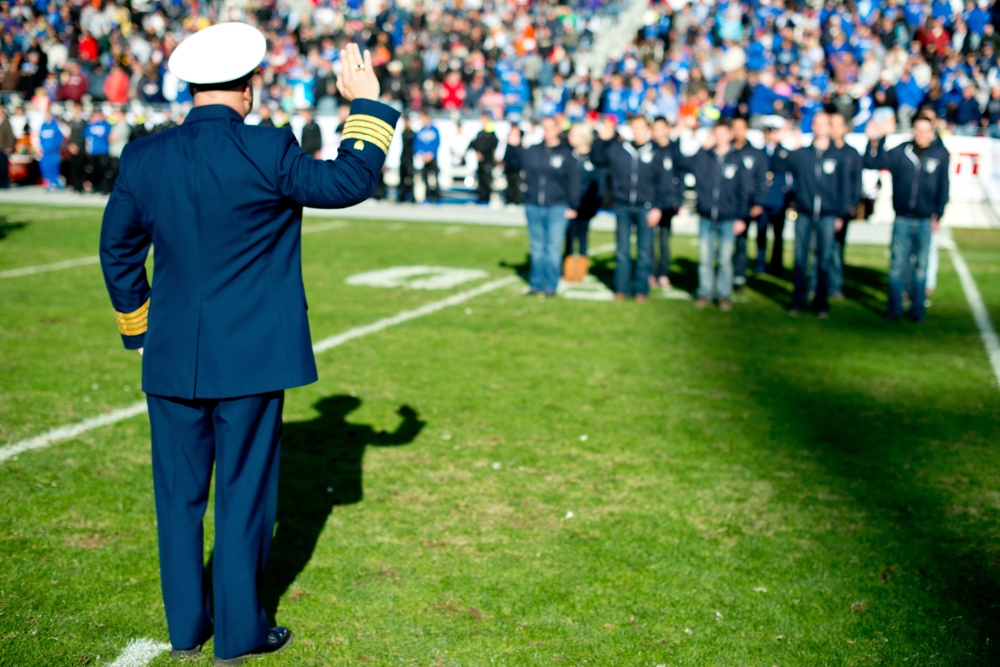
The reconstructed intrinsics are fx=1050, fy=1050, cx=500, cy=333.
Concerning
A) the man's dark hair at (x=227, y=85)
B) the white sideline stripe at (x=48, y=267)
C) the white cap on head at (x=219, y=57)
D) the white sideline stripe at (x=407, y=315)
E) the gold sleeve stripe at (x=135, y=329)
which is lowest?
the white sideline stripe at (x=407, y=315)

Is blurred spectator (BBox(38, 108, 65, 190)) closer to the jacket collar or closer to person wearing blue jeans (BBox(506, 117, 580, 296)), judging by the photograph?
person wearing blue jeans (BBox(506, 117, 580, 296))

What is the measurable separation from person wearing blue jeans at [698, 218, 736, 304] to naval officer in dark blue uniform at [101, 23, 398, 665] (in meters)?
8.37

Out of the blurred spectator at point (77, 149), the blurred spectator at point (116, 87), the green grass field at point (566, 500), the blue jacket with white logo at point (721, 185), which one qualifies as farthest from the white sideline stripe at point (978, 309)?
the blurred spectator at point (116, 87)

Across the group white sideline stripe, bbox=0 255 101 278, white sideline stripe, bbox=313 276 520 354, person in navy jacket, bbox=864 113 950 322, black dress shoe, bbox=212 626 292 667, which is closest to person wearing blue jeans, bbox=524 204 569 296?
white sideline stripe, bbox=313 276 520 354

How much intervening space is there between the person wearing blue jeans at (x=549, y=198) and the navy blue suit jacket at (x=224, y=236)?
853 centimetres

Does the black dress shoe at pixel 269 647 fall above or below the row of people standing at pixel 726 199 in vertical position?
below

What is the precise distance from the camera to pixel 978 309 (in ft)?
39.6

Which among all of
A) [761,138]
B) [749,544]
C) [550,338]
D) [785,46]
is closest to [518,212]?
[761,138]

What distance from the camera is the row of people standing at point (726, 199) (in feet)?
36.0

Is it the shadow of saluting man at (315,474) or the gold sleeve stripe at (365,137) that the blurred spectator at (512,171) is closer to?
the shadow of saluting man at (315,474)

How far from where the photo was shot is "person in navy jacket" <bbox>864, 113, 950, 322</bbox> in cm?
1066

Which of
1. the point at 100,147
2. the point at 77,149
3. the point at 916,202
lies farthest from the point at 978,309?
the point at 77,149

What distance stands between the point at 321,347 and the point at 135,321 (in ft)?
17.3

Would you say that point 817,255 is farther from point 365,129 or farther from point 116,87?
point 116,87
